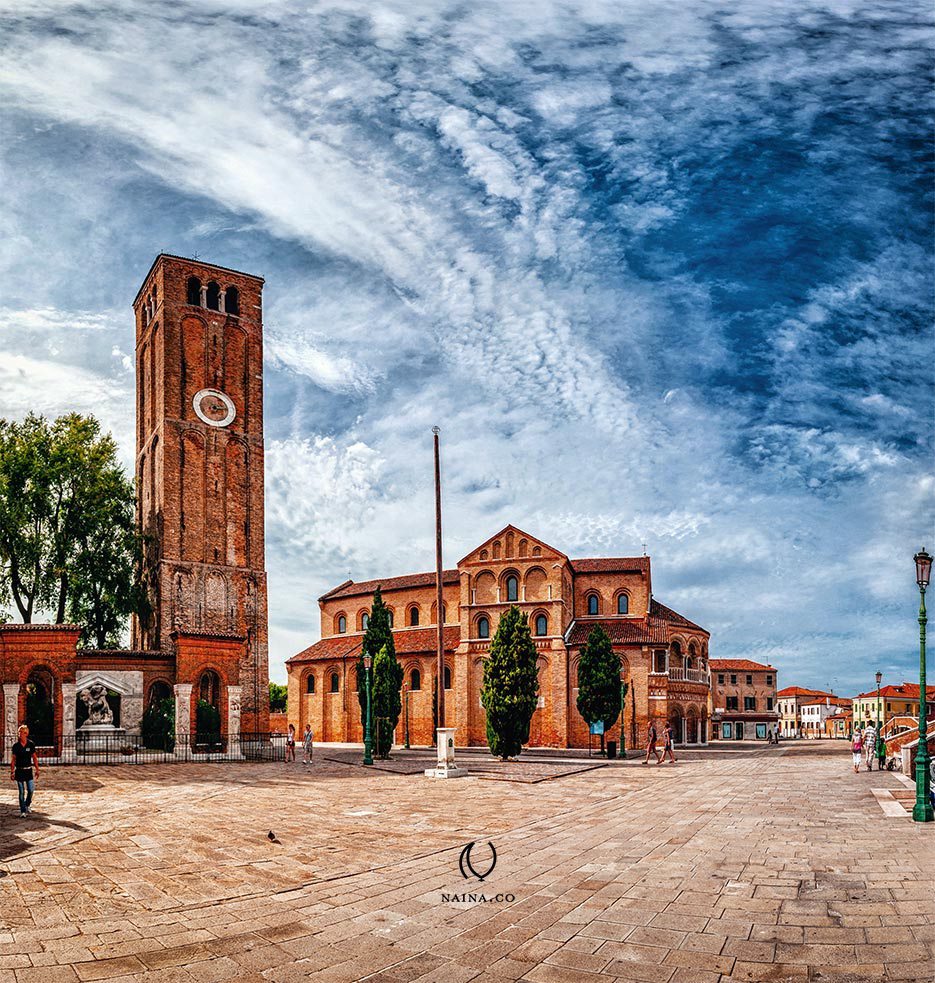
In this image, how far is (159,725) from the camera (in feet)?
117

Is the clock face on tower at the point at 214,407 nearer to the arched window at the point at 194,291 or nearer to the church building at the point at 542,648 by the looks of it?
the arched window at the point at 194,291

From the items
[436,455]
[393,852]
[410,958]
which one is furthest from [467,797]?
[436,455]

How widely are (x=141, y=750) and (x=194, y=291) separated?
25.8 meters

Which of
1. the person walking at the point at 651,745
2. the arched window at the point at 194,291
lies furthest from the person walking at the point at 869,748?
the arched window at the point at 194,291

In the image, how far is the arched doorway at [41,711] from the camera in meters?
31.8

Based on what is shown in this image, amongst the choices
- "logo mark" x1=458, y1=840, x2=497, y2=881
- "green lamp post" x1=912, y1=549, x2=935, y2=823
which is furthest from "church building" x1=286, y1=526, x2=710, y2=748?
"logo mark" x1=458, y1=840, x2=497, y2=881

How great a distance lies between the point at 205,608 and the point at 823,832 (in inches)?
1402

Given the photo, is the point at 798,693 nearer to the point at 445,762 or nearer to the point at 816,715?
the point at 816,715

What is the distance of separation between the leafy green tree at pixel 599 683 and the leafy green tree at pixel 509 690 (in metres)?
6.37

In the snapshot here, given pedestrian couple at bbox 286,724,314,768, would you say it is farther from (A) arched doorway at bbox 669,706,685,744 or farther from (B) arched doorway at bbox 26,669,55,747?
(A) arched doorway at bbox 669,706,685,744

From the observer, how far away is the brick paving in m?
7.72

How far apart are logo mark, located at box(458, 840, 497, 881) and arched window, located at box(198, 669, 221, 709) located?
2625 centimetres

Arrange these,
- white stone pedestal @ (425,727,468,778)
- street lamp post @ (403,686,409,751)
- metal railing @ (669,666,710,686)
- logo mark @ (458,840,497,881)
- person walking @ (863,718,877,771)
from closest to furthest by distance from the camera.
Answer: logo mark @ (458,840,497,881) → white stone pedestal @ (425,727,468,778) → person walking @ (863,718,877,771) → street lamp post @ (403,686,409,751) → metal railing @ (669,666,710,686)

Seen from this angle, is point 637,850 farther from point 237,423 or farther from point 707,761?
point 237,423
